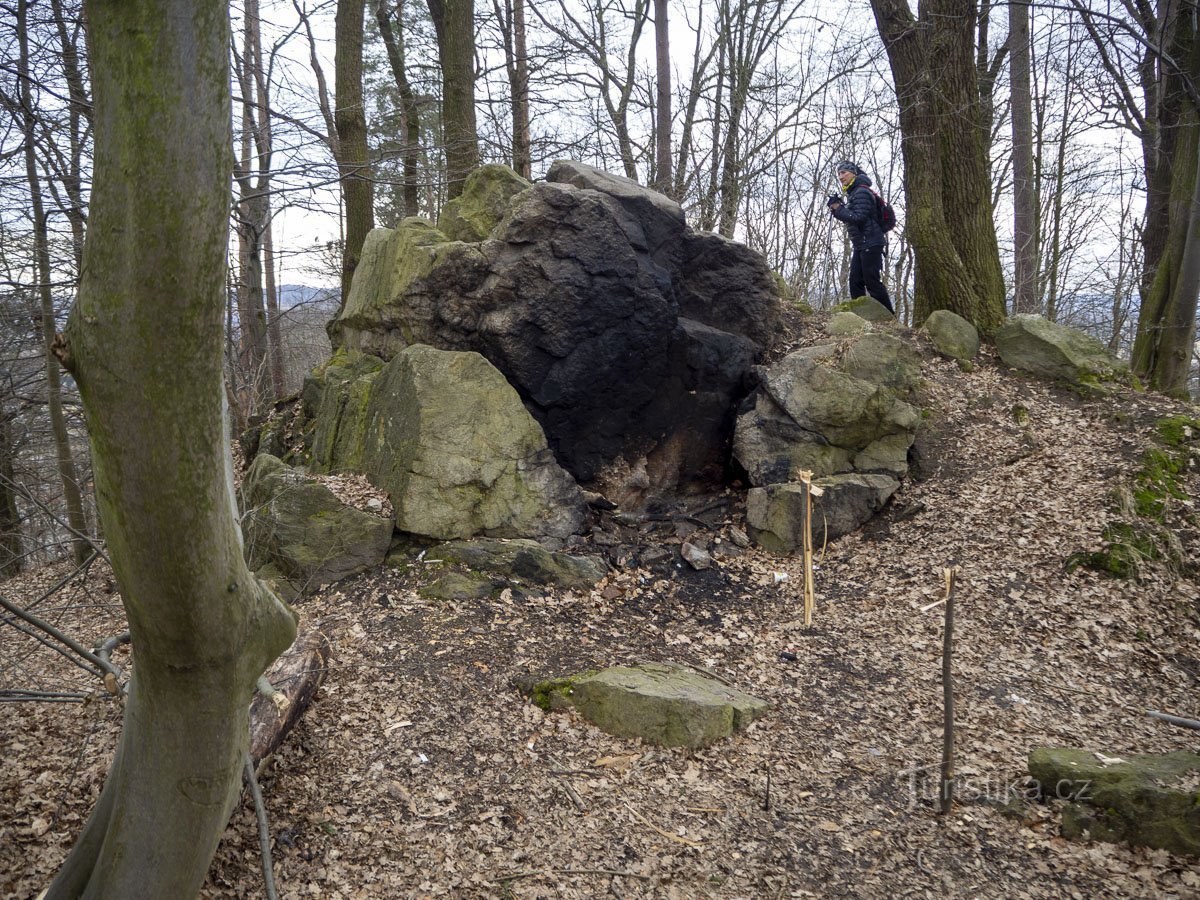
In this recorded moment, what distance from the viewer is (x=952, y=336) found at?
8.91 metres

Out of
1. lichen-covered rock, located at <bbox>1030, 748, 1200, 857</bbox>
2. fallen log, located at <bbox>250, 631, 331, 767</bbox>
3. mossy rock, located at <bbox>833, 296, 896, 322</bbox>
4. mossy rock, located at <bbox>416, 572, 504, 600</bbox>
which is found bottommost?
lichen-covered rock, located at <bbox>1030, 748, 1200, 857</bbox>

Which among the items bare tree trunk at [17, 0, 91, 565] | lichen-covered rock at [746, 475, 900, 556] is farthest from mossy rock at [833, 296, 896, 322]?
bare tree trunk at [17, 0, 91, 565]

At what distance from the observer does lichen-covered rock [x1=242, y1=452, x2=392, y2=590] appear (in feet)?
20.0

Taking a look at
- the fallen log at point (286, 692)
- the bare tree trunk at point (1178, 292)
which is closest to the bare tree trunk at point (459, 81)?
the fallen log at point (286, 692)

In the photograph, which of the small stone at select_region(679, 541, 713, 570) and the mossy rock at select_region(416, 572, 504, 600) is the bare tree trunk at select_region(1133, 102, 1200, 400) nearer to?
the small stone at select_region(679, 541, 713, 570)

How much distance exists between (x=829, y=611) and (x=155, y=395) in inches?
207

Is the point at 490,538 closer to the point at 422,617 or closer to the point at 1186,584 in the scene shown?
the point at 422,617

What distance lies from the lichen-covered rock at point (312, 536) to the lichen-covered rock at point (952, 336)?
6.55 meters

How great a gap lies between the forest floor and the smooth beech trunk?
1663 millimetres

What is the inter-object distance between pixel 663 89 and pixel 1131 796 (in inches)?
502

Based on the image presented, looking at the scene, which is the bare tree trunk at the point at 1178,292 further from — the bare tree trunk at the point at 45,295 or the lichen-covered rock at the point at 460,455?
the bare tree trunk at the point at 45,295

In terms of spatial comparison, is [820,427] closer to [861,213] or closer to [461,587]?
[861,213]

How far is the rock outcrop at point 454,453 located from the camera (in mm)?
6434

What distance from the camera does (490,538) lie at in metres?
6.45
